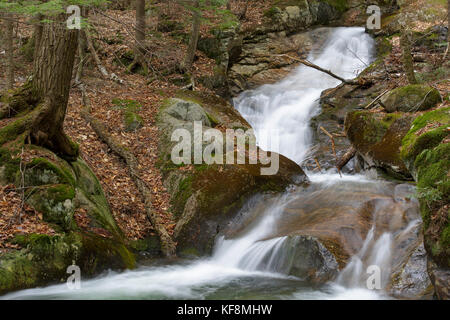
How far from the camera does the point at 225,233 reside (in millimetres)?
8156

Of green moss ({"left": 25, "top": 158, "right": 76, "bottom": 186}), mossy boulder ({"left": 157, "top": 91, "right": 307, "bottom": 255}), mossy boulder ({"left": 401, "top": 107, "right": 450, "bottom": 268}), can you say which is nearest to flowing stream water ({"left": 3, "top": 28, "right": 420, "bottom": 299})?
mossy boulder ({"left": 157, "top": 91, "right": 307, "bottom": 255})

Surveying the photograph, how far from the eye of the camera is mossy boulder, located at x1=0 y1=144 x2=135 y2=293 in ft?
18.1

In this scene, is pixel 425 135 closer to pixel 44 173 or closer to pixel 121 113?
pixel 44 173

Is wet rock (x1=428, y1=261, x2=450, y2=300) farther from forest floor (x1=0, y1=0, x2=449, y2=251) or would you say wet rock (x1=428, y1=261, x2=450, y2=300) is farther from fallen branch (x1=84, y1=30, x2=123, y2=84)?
fallen branch (x1=84, y1=30, x2=123, y2=84)

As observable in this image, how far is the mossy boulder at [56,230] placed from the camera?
5512 mm

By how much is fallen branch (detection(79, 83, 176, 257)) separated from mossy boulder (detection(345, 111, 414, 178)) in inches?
212

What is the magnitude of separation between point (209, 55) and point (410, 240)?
40.2 feet

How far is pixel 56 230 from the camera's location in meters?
6.06

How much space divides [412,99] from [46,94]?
8351 mm

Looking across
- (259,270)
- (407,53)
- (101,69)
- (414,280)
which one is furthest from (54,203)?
(407,53)

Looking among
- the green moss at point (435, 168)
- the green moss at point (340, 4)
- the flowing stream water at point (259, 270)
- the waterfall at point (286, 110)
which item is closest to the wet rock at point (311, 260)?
the flowing stream water at point (259, 270)

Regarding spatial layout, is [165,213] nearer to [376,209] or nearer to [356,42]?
[376,209]

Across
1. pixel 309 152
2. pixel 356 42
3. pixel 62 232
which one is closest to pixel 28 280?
pixel 62 232

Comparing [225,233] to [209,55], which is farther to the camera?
[209,55]
